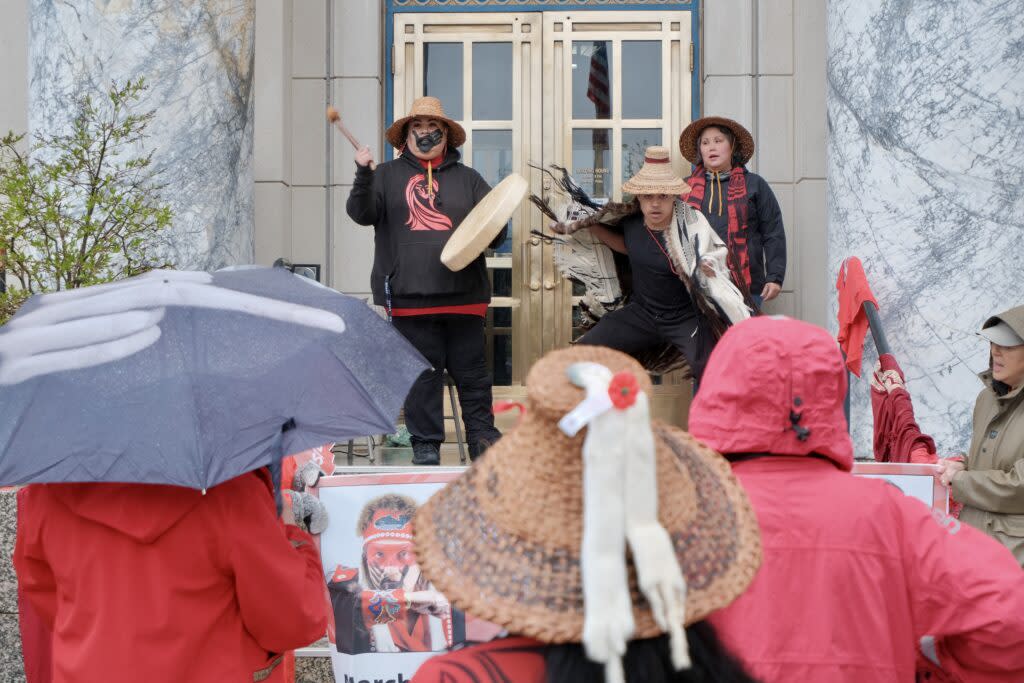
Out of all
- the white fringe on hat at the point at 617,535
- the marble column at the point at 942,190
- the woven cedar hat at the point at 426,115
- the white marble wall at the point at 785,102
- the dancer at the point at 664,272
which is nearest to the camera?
the white fringe on hat at the point at 617,535

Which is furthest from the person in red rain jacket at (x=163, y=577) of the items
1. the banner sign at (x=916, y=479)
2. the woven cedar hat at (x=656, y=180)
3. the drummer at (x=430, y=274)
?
the woven cedar hat at (x=656, y=180)

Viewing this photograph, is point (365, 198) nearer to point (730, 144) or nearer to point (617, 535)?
point (730, 144)

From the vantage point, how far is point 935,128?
248 inches

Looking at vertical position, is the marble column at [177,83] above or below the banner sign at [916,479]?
above

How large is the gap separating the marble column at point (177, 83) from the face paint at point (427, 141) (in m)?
1.26

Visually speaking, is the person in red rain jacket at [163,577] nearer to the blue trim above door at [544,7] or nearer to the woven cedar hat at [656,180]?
the woven cedar hat at [656,180]

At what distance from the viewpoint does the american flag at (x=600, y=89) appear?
28.5 ft

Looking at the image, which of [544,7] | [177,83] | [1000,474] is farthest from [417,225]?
[1000,474]

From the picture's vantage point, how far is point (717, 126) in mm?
7664

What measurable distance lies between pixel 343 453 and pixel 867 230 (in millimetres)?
3558

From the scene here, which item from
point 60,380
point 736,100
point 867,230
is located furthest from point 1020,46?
point 60,380

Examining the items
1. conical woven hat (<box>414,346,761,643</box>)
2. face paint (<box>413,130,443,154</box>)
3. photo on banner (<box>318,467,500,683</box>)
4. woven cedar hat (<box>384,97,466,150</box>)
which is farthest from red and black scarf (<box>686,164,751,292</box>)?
conical woven hat (<box>414,346,761,643</box>)

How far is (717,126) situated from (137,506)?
5736mm

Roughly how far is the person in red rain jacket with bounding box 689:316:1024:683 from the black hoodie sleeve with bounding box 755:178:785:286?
17.3ft
